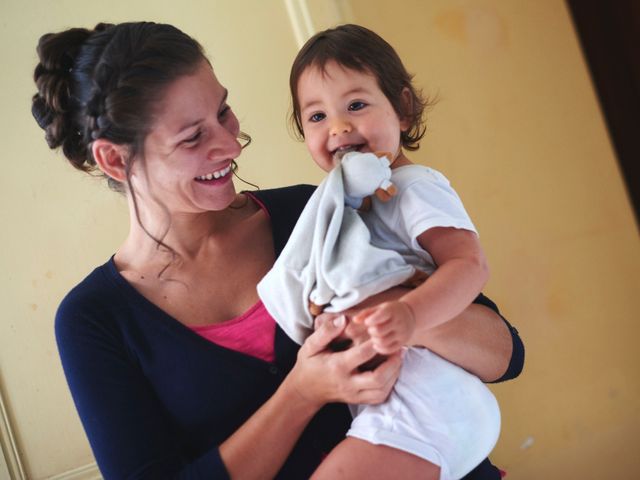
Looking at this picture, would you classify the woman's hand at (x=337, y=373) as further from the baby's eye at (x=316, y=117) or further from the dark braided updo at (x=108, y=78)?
the dark braided updo at (x=108, y=78)

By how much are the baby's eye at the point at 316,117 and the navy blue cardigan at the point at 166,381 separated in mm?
399

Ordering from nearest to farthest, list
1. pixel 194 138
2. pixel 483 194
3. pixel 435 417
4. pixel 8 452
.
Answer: pixel 435 417
pixel 194 138
pixel 8 452
pixel 483 194

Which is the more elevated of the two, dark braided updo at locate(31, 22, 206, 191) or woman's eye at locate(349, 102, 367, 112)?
dark braided updo at locate(31, 22, 206, 191)

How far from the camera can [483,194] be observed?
1976 millimetres

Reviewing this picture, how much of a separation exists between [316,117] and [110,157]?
0.41 meters

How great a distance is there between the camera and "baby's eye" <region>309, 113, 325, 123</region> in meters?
1.21

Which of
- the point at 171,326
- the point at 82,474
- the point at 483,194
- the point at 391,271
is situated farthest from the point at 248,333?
the point at 483,194

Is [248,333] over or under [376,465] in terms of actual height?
over

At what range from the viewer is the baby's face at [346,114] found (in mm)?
1163

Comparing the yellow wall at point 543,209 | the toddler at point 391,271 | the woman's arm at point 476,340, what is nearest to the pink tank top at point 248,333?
the toddler at point 391,271

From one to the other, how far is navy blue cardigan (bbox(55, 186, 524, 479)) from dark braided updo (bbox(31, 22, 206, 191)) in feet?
1.00

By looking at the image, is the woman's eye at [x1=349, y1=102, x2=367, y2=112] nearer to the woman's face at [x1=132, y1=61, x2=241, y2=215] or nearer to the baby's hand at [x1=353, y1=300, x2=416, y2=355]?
the woman's face at [x1=132, y1=61, x2=241, y2=215]

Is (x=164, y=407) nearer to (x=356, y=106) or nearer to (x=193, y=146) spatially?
(x=193, y=146)

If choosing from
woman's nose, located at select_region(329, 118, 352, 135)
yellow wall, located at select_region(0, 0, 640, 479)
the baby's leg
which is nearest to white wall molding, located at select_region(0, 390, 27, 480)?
yellow wall, located at select_region(0, 0, 640, 479)
